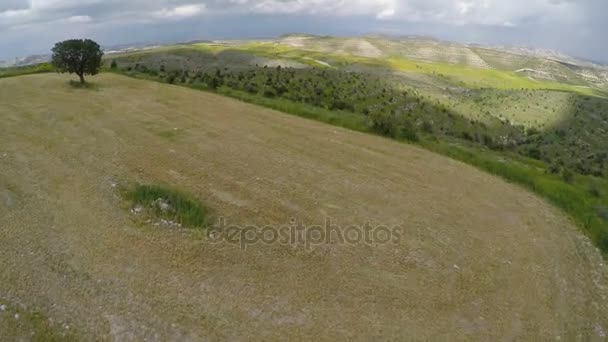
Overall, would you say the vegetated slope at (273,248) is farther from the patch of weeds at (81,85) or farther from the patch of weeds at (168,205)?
the patch of weeds at (81,85)

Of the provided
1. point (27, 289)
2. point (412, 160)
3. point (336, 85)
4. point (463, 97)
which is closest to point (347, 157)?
point (412, 160)

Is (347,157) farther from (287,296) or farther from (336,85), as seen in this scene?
(336,85)

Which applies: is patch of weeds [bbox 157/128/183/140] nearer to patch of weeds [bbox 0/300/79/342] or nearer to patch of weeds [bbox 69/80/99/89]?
patch of weeds [bbox 0/300/79/342]

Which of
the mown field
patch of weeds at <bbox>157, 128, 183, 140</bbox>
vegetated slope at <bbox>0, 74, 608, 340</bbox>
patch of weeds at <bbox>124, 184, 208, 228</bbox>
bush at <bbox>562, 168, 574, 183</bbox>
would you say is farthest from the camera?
bush at <bbox>562, 168, 574, 183</bbox>

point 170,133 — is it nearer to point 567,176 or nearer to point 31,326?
point 31,326

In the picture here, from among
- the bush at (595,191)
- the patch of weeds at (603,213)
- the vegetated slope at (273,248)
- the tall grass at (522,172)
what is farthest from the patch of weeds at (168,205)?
the bush at (595,191)

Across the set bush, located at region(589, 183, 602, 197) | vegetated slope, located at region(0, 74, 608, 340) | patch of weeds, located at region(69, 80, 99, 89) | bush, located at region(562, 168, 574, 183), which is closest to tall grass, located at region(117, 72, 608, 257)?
bush, located at region(589, 183, 602, 197)
